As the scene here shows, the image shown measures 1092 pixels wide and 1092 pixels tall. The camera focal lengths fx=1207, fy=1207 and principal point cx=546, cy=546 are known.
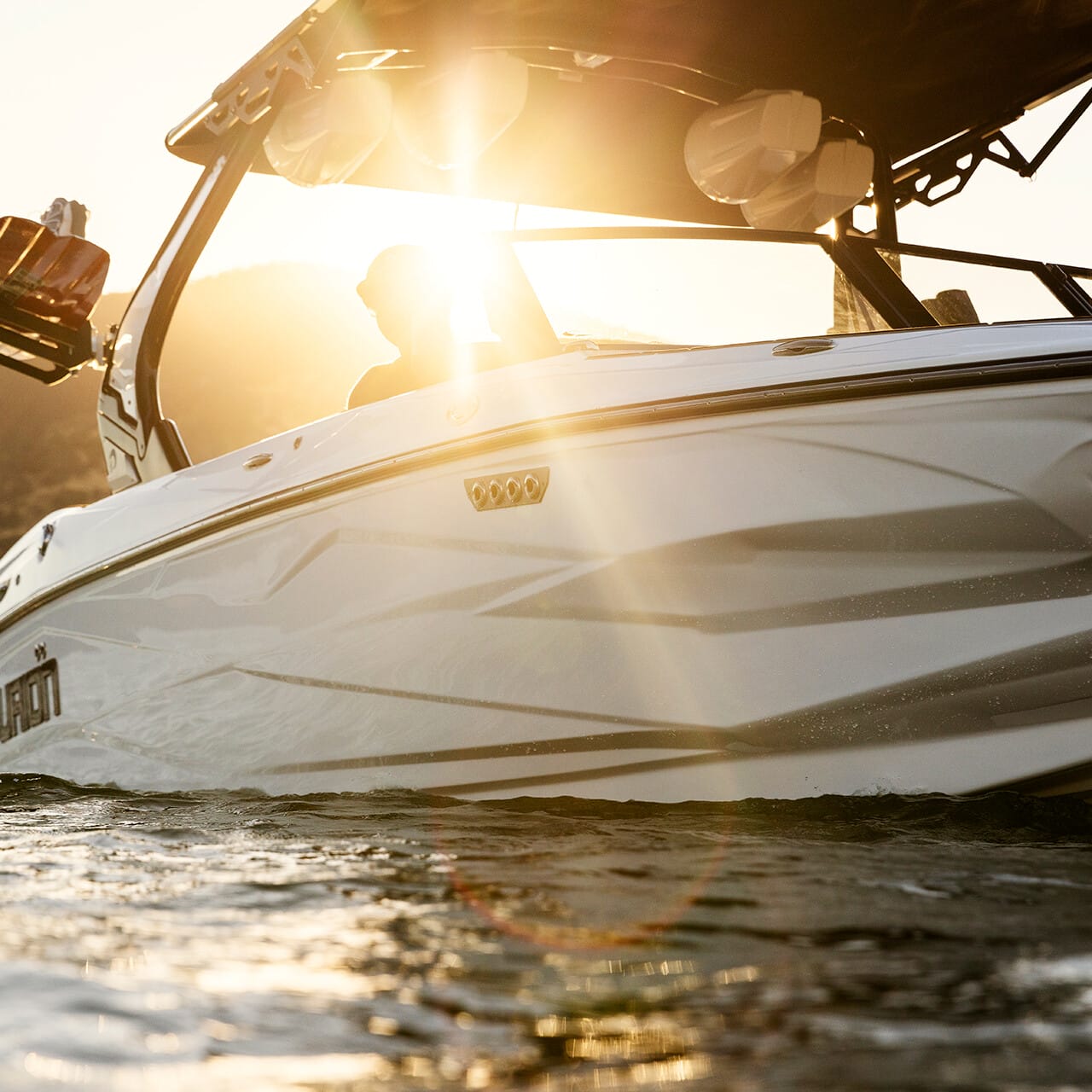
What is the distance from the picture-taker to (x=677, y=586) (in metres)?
2.12

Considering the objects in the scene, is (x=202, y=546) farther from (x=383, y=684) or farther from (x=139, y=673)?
(x=383, y=684)

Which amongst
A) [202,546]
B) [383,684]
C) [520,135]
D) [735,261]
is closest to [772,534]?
[383,684]

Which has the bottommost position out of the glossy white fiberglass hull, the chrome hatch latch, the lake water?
the lake water

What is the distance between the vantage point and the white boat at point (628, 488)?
2.00 meters

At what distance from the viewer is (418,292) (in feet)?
9.34

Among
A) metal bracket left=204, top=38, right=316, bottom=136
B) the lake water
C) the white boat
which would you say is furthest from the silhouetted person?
the lake water

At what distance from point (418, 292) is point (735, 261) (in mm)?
756

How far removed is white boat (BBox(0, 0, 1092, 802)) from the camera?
6.55ft

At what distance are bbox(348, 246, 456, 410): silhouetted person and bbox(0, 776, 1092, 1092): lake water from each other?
3.92ft

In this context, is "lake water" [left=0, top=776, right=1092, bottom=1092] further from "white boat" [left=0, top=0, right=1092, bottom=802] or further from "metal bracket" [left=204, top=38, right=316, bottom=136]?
"metal bracket" [left=204, top=38, right=316, bottom=136]

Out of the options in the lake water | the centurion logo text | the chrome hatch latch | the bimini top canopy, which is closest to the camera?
the lake water

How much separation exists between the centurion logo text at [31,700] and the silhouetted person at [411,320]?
3.50 feet

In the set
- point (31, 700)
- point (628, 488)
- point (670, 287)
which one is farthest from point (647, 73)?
point (31, 700)

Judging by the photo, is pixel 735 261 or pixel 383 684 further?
pixel 735 261
